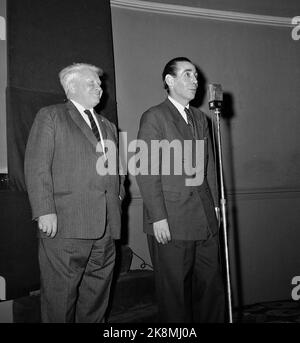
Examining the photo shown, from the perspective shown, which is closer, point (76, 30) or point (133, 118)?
point (76, 30)

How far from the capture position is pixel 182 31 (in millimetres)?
3490

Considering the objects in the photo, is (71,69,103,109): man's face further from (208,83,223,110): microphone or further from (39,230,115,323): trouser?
(39,230,115,323): trouser

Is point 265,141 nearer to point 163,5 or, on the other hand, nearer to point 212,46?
point 212,46

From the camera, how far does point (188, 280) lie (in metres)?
2.07

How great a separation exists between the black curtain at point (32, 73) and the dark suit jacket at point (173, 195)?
2.93 feet

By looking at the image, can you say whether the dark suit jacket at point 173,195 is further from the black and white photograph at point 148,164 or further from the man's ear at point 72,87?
the man's ear at point 72,87

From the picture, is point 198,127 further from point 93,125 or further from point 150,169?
point 93,125

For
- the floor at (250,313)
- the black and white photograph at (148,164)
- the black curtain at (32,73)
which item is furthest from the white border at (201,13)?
the floor at (250,313)

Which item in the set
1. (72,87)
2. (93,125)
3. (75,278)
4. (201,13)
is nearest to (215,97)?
(93,125)

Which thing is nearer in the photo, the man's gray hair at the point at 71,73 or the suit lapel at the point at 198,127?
the man's gray hair at the point at 71,73

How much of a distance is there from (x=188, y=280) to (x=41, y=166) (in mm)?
1059

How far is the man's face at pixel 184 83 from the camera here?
2.18 meters

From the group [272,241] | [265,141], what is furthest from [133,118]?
[272,241]

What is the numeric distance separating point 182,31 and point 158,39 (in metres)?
0.27
